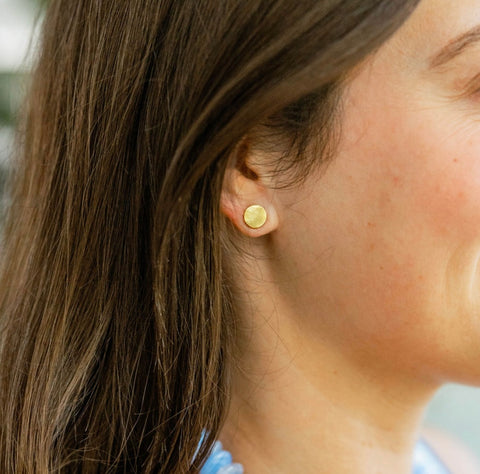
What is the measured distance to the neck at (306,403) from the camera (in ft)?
5.08

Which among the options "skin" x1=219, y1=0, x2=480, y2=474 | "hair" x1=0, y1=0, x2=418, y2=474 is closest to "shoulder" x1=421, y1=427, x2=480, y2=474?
"skin" x1=219, y1=0, x2=480, y2=474

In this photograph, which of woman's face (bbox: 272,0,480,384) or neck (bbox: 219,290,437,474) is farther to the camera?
neck (bbox: 219,290,437,474)

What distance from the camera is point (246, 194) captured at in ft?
4.91

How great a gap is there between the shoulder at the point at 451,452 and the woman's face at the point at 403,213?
30.3 inches

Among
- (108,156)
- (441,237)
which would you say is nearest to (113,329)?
(108,156)

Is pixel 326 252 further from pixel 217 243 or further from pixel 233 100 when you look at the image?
pixel 233 100

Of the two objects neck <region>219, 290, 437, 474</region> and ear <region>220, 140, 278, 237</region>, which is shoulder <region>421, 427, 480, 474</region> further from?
ear <region>220, 140, 278, 237</region>

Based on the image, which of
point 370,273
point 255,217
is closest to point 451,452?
point 370,273

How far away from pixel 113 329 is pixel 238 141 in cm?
41

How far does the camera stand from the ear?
1.49 m

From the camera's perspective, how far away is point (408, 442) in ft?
5.49

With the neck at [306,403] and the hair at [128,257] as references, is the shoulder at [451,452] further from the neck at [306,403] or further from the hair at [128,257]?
the hair at [128,257]

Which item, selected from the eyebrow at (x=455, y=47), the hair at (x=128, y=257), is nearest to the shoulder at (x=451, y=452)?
the hair at (x=128, y=257)

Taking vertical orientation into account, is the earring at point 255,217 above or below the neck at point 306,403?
above
